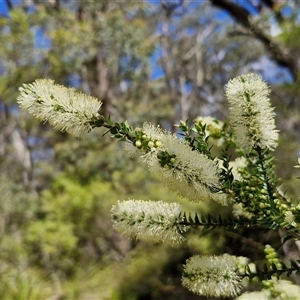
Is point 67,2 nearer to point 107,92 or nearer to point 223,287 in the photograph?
point 107,92

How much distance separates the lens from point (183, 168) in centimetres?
96

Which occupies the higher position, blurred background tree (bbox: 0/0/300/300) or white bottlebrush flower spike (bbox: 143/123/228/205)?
blurred background tree (bbox: 0/0/300/300)

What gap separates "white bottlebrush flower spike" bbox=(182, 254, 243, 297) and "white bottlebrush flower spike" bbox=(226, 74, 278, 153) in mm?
354

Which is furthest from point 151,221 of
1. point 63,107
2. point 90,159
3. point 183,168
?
point 90,159

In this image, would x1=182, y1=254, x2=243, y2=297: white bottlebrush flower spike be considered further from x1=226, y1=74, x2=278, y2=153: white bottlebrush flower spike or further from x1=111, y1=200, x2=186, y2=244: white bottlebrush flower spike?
x1=226, y1=74, x2=278, y2=153: white bottlebrush flower spike

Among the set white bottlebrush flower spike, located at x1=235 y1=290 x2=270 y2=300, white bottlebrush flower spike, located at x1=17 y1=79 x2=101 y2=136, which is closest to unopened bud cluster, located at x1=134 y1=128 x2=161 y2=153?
white bottlebrush flower spike, located at x1=17 y1=79 x2=101 y2=136

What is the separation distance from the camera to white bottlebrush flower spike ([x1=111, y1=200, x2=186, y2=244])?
106 centimetres

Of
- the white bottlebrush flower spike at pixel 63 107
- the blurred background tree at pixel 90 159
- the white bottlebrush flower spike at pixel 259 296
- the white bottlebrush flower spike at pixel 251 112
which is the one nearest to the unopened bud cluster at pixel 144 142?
the white bottlebrush flower spike at pixel 63 107

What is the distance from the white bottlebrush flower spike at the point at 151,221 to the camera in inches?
41.7

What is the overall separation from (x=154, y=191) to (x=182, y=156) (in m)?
5.52

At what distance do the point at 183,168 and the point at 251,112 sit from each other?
0.24 m

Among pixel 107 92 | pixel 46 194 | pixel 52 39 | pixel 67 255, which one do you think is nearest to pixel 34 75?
pixel 52 39

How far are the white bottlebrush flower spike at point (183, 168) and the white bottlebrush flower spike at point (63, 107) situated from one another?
0.15m

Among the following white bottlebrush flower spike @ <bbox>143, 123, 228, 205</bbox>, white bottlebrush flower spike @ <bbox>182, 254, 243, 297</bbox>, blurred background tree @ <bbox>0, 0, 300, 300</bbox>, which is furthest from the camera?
blurred background tree @ <bbox>0, 0, 300, 300</bbox>
